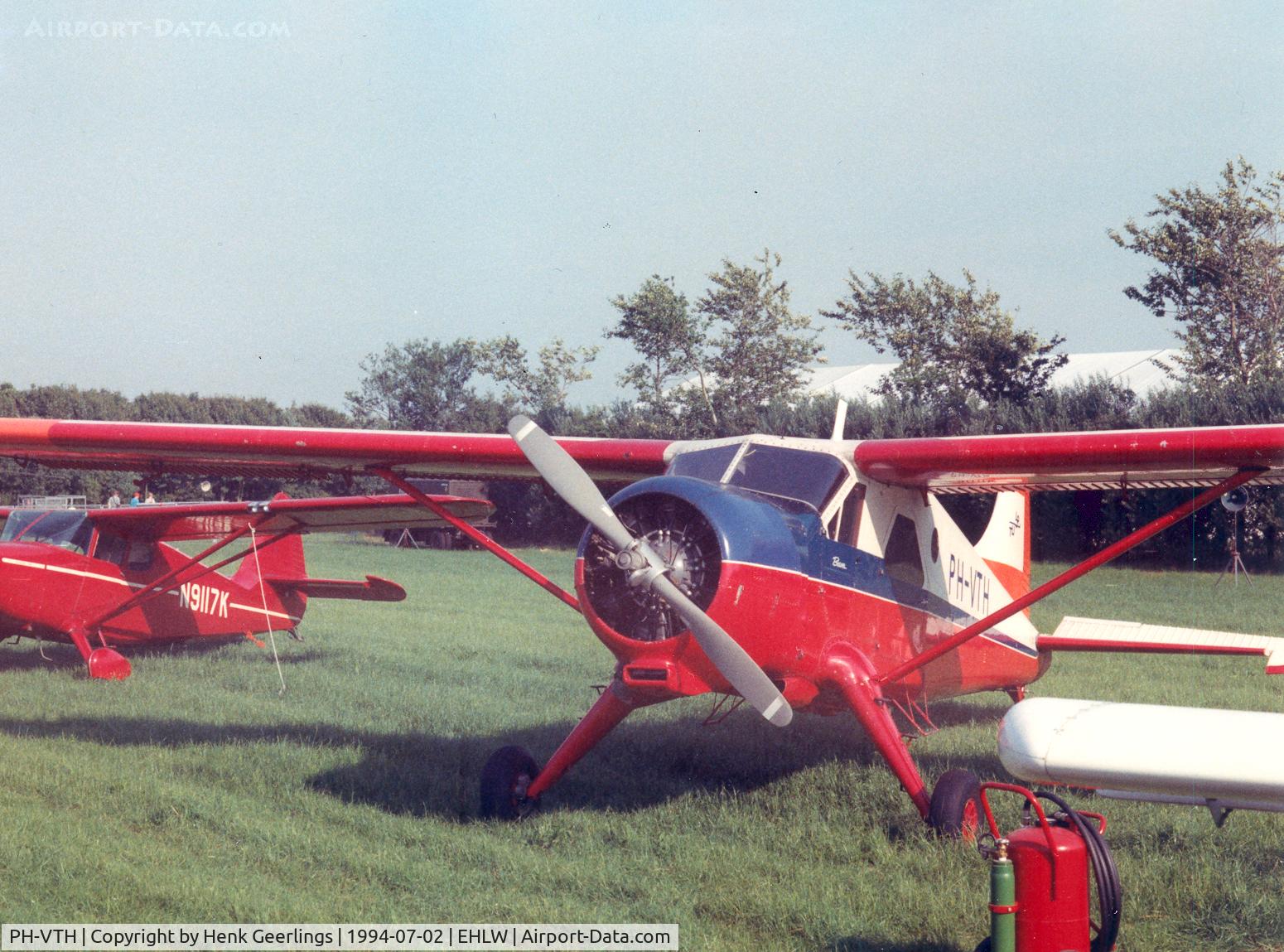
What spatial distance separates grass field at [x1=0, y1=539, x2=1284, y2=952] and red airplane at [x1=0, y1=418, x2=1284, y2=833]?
608 millimetres

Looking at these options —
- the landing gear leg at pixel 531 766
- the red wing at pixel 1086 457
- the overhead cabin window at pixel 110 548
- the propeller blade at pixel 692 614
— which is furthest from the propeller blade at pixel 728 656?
the overhead cabin window at pixel 110 548

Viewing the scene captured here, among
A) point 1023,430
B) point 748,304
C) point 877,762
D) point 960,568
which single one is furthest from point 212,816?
point 748,304

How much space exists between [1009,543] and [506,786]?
5642mm

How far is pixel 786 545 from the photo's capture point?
21.3ft

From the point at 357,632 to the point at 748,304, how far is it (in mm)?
22654

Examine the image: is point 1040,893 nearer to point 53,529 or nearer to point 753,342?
point 53,529

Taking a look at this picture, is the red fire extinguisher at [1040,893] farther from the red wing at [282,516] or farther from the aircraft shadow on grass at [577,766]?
the red wing at [282,516]

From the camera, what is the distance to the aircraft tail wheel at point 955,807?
6438mm

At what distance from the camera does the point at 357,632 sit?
1636cm

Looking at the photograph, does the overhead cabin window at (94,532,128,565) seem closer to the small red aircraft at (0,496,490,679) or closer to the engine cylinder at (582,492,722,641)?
the small red aircraft at (0,496,490,679)

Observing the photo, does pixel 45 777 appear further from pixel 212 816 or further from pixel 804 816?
pixel 804 816

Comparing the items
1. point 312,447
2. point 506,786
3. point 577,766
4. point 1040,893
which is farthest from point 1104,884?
point 312,447

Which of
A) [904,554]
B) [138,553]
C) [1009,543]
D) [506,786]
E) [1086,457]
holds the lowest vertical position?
[506,786]

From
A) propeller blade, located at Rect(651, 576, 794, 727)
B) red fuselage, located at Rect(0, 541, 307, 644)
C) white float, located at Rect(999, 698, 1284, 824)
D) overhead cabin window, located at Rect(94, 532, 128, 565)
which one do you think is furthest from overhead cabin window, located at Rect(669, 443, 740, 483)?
overhead cabin window, located at Rect(94, 532, 128, 565)
